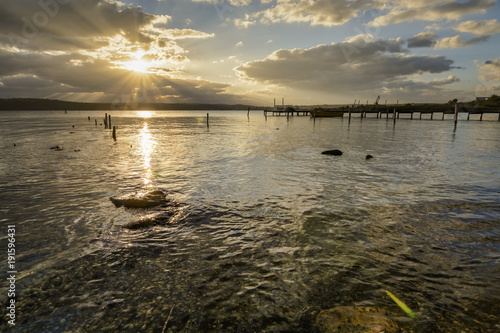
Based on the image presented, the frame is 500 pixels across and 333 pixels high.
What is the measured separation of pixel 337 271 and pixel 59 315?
464 centimetres

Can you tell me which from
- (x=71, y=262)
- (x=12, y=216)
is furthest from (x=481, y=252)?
(x=12, y=216)

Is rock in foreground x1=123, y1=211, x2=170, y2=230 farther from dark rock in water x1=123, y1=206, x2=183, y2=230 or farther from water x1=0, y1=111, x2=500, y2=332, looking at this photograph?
water x1=0, y1=111, x2=500, y2=332

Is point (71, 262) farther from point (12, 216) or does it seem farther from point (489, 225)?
point (489, 225)

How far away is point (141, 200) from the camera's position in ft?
28.7

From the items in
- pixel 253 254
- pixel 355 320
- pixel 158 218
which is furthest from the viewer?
pixel 158 218

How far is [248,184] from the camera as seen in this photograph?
38.0ft

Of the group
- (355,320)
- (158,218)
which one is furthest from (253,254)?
(158,218)

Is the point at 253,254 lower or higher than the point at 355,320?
lower

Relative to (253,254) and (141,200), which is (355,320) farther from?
(141,200)

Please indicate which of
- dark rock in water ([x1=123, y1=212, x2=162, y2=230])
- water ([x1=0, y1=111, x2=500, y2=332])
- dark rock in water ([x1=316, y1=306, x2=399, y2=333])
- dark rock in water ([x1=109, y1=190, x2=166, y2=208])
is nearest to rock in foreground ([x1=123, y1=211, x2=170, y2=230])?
dark rock in water ([x1=123, y1=212, x2=162, y2=230])

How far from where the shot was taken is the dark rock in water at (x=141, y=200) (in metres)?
8.65

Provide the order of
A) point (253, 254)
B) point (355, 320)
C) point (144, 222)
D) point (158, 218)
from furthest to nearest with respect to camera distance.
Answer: point (158, 218) < point (144, 222) < point (253, 254) < point (355, 320)

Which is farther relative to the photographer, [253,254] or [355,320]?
[253,254]

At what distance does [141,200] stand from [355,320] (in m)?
7.30
